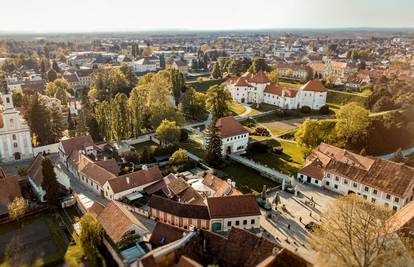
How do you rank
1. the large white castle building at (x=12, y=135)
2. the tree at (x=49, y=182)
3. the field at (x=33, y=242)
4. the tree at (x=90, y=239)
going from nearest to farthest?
the tree at (x=90, y=239), the field at (x=33, y=242), the tree at (x=49, y=182), the large white castle building at (x=12, y=135)

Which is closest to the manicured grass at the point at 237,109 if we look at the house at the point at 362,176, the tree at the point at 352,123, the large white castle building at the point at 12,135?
the tree at the point at 352,123

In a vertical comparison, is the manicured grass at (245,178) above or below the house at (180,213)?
below

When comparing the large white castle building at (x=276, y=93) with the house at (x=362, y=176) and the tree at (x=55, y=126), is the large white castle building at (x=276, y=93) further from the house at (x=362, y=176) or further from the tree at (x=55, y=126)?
the tree at (x=55, y=126)

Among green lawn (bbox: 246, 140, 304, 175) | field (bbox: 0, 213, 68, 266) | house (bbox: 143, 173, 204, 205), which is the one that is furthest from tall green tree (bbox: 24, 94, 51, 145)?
green lawn (bbox: 246, 140, 304, 175)

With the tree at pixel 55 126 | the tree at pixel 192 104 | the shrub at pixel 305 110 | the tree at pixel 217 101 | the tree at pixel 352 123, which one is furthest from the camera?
the shrub at pixel 305 110

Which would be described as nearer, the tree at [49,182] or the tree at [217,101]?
the tree at [49,182]

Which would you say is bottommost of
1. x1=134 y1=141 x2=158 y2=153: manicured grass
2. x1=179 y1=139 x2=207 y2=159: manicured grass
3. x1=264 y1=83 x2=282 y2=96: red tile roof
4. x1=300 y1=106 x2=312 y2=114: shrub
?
x1=134 y1=141 x2=158 y2=153: manicured grass

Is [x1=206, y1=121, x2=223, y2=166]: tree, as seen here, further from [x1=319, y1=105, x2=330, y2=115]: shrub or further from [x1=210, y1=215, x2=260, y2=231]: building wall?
[x1=319, y1=105, x2=330, y2=115]: shrub

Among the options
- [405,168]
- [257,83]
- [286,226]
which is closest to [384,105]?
[257,83]
